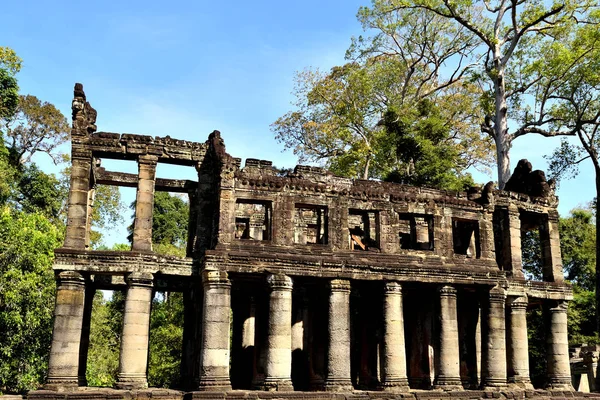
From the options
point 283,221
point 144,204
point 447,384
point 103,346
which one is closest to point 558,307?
point 447,384

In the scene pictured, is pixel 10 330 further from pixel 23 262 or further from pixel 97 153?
pixel 97 153

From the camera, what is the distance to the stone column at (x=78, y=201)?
63.2 ft

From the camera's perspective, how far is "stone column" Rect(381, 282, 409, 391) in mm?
19312

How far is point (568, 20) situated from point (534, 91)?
155 inches

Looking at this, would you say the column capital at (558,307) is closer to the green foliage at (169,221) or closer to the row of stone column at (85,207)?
the row of stone column at (85,207)

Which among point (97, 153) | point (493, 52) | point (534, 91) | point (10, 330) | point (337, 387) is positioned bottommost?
point (337, 387)

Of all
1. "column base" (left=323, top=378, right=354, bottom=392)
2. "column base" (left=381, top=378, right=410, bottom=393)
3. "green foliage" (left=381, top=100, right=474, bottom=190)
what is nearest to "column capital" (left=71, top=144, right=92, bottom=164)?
"column base" (left=323, top=378, right=354, bottom=392)

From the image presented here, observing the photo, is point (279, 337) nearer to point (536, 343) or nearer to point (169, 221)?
point (536, 343)

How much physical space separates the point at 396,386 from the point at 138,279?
873cm

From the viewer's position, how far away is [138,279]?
19.1 m

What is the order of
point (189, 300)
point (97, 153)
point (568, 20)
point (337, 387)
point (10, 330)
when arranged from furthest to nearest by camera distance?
point (568, 20) < point (10, 330) < point (189, 300) < point (97, 153) < point (337, 387)

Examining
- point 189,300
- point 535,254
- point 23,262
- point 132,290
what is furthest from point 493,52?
point 23,262

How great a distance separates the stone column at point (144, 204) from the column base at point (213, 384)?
4646mm

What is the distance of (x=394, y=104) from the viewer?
36.8 metres
